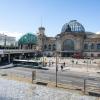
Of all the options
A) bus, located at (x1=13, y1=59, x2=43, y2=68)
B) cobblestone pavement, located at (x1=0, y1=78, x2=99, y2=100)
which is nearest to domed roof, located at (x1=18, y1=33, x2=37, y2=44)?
bus, located at (x1=13, y1=59, x2=43, y2=68)

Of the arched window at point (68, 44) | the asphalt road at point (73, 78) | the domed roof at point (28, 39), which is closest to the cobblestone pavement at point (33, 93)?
the asphalt road at point (73, 78)

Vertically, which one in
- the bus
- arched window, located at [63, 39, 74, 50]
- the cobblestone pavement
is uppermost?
arched window, located at [63, 39, 74, 50]

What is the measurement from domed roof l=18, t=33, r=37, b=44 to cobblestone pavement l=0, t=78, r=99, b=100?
131 meters

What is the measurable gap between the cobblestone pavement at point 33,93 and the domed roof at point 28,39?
13128 cm

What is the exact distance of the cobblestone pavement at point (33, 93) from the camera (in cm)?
3578

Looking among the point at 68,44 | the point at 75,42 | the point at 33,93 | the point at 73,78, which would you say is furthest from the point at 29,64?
the point at 68,44

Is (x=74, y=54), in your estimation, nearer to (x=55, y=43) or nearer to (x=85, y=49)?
(x=85, y=49)

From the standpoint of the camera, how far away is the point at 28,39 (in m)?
177

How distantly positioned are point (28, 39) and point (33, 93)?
13999cm

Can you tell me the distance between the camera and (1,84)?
4612 centimetres

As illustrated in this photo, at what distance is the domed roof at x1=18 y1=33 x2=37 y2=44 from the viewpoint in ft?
580

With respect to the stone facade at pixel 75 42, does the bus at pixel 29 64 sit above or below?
below

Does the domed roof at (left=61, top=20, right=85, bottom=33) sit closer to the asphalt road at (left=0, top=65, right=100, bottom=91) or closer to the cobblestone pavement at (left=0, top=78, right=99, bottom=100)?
the asphalt road at (left=0, top=65, right=100, bottom=91)

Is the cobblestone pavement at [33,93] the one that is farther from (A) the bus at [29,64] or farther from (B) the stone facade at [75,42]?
(B) the stone facade at [75,42]
